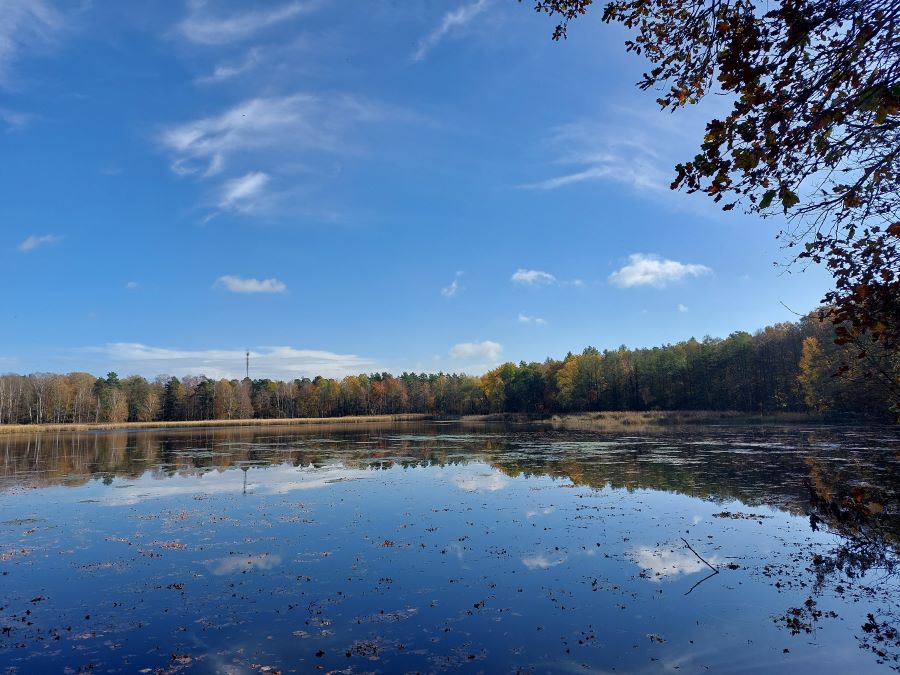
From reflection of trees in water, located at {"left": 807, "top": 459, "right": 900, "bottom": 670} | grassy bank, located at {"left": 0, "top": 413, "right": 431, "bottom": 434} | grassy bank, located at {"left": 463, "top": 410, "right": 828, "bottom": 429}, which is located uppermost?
grassy bank, located at {"left": 0, "top": 413, "right": 431, "bottom": 434}

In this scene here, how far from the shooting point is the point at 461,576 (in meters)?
10.9

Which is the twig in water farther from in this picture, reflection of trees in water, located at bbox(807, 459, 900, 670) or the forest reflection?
the forest reflection

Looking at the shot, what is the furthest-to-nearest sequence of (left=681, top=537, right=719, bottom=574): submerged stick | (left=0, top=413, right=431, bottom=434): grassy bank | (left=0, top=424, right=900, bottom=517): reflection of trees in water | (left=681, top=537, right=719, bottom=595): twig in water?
(left=0, top=413, right=431, bottom=434): grassy bank
(left=0, top=424, right=900, bottom=517): reflection of trees in water
(left=681, top=537, right=719, bottom=574): submerged stick
(left=681, top=537, right=719, bottom=595): twig in water

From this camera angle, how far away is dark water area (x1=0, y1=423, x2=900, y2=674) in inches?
297

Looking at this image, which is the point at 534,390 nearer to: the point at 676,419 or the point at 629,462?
the point at 676,419

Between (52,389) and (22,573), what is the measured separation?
11836 cm

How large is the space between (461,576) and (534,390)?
103879 mm

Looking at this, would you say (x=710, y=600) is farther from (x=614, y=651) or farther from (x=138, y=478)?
(x=138, y=478)

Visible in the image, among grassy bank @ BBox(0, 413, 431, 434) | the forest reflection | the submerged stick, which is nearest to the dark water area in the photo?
the submerged stick

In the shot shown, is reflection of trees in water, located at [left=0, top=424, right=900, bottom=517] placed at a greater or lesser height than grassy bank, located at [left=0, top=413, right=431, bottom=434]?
lesser

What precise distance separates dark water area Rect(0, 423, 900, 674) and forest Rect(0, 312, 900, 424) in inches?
1734

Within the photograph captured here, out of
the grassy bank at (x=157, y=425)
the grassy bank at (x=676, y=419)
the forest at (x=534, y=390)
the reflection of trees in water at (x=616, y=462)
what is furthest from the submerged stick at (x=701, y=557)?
the grassy bank at (x=157, y=425)

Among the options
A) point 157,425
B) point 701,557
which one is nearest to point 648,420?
point 701,557

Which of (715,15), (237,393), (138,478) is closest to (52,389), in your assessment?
(237,393)
